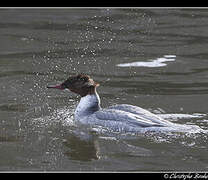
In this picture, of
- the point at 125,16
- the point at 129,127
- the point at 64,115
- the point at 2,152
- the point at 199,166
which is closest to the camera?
the point at 199,166

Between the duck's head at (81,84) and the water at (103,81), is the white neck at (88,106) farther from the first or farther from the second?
the water at (103,81)

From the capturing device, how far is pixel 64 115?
37.8ft

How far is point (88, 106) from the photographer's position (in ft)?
37.6

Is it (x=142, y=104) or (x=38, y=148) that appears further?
(x=142, y=104)

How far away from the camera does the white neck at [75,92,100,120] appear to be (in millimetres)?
11375

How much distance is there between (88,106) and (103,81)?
1.92 metres

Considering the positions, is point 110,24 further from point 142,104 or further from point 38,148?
point 38,148

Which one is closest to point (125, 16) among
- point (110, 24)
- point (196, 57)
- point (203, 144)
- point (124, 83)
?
point (110, 24)

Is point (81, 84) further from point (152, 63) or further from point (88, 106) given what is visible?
point (152, 63)

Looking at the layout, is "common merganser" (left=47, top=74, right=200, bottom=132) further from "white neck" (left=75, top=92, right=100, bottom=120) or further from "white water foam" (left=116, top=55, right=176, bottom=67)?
"white water foam" (left=116, top=55, right=176, bottom=67)

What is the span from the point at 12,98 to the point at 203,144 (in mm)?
3928

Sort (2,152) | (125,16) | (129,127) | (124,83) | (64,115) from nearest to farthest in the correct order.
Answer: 1. (2,152)
2. (129,127)
3. (64,115)
4. (124,83)
5. (125,16)

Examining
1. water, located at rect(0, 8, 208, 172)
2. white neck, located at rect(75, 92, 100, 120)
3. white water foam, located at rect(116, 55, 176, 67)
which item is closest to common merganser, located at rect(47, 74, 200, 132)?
white neck, located at rect(75, 92, 100, 120)

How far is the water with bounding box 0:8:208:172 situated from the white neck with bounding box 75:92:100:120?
0.77 ft
